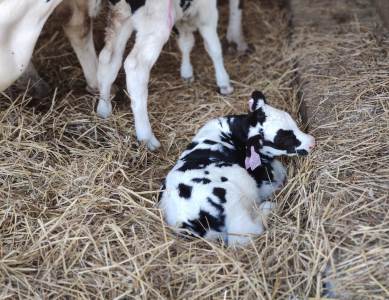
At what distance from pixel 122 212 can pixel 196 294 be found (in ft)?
2.46

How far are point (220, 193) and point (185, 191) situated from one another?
0.19 metres

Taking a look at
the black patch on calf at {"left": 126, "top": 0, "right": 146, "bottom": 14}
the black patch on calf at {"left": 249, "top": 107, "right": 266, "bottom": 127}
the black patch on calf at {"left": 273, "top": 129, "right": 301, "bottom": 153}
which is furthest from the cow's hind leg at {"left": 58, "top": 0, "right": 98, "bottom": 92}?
the black patch on calf at {"left": 273, "top": 129, "right": 301, "bottom": 153}

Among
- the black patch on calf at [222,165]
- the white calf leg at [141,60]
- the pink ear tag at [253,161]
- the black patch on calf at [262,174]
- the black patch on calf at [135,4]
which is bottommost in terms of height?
the black patch on calf at [262,174]

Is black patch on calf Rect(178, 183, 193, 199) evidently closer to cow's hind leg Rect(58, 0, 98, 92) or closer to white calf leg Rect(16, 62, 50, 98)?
cow's hind leg Rect(58, 0, 98, 92)

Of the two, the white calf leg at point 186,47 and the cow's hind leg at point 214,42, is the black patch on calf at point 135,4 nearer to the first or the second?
the cow's hind leg at point 214,42

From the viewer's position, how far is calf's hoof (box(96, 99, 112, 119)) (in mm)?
4230

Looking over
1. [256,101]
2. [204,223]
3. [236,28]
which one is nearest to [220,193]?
[204,223]

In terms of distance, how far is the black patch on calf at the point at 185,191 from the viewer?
10.2 feet

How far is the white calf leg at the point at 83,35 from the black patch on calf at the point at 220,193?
5.92 ft

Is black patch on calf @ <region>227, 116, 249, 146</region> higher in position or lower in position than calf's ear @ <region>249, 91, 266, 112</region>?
lower

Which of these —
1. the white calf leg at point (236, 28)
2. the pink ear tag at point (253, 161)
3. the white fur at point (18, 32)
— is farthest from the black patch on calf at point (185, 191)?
the white calf leg at point (236, 28)

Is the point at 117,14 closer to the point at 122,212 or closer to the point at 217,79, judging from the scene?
the point at 217,79

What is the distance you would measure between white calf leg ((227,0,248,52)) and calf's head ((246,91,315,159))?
1824 millimetres

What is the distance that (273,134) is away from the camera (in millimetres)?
3441
